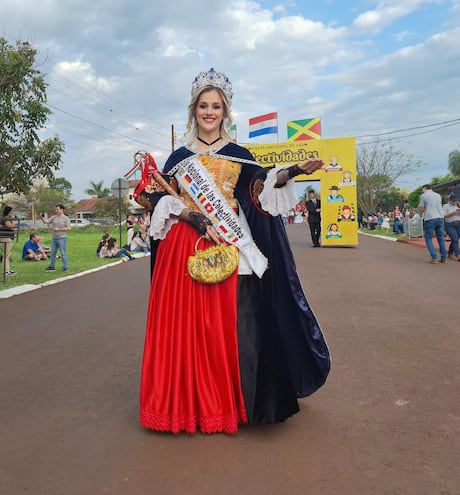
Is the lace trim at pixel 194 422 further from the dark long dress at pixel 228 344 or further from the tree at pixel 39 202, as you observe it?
the tree at pixel 39 202

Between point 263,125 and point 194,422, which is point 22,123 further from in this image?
point 263,125

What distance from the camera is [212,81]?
3129mm

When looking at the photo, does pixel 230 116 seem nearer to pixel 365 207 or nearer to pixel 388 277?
pixel 388 277

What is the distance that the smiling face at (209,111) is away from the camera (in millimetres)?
→ 3111

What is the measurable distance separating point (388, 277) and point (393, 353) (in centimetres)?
521

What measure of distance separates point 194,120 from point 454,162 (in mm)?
54173

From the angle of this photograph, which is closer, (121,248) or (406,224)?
(121,248)

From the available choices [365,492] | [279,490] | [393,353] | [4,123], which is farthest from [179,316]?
[4,123]

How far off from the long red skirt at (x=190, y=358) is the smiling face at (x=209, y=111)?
2.69 ft

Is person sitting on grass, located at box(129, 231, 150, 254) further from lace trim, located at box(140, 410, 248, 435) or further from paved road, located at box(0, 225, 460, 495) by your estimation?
lace trim, located at box(140, 410, 248, 435)

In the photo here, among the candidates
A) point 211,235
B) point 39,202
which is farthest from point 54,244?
point 39,202

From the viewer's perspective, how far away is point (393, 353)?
14.7 feet

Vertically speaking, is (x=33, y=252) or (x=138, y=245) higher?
(x=33, y=252)

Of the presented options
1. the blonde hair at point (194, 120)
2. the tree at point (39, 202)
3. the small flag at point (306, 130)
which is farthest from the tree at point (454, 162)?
the blonde hair at point (194, 120)
